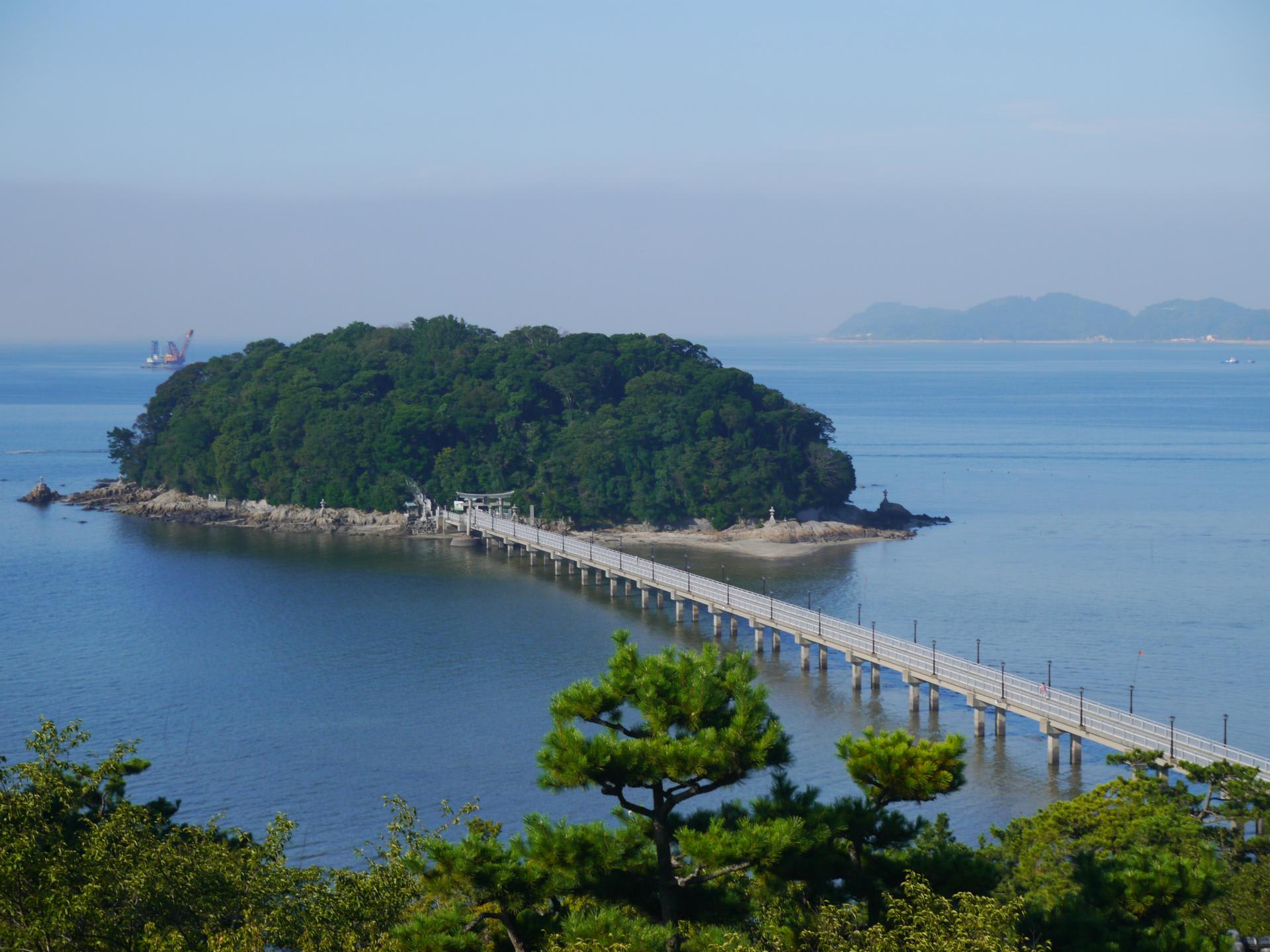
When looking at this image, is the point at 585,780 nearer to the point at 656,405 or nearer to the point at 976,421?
the point at 656,405

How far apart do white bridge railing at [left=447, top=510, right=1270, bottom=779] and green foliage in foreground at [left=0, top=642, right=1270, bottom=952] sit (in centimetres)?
1254

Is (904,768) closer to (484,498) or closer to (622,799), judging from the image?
(622,799)

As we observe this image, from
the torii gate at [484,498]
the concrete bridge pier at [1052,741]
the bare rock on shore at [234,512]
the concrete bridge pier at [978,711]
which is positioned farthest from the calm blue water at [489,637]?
the torii gate at [484,498]

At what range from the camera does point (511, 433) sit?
231 feet

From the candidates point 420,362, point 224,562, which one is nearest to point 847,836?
point 224,562

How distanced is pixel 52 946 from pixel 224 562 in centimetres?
4697

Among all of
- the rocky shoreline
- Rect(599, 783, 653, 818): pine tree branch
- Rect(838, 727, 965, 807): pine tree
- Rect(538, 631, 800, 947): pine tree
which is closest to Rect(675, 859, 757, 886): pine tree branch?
Rect(538, 631, 800, 947): pine tree

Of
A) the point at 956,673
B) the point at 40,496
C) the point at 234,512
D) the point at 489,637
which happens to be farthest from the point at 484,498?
the point at 956,673

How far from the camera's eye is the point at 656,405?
2763 inches

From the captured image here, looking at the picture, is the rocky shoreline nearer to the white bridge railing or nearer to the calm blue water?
the calm blue water

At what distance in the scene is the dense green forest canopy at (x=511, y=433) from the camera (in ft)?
214

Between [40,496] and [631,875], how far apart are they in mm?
68371

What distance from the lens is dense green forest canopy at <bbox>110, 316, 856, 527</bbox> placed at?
65.2 m

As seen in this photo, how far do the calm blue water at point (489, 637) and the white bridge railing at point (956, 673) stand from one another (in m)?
1.11
